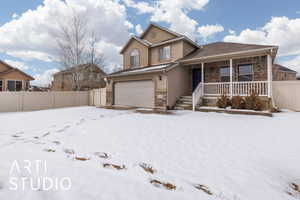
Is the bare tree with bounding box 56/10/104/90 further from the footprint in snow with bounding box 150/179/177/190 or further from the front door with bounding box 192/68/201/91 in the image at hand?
the footprint in snow with bounding box 150/179/177/190

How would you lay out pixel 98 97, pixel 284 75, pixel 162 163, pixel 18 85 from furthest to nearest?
1. pixel 284 75
2. pixel 18 85
3. pixel 98 97
4. pixel 162 163

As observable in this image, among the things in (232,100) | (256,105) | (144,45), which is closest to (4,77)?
(144,45)

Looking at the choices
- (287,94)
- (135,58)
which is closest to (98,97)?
(135,58)

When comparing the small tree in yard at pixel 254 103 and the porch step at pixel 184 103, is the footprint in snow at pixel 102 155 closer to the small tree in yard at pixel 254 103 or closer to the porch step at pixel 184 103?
the porch step at pixel 184 103

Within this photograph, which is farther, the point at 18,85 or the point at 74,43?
the point at 18,85

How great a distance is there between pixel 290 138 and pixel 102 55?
1926 centimetres

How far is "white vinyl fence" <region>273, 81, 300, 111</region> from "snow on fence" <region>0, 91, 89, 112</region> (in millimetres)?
15321

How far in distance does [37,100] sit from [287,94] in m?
17.0

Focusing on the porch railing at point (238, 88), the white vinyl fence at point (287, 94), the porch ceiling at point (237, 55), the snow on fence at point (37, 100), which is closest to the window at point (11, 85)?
the snow on fence at point (37, 100)

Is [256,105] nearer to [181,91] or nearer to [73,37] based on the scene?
[181,91]

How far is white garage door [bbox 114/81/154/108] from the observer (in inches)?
Answer: 405

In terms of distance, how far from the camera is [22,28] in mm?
13055

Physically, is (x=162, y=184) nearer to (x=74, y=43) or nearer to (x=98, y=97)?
(x=98, y=97)

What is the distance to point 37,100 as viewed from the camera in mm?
11312
